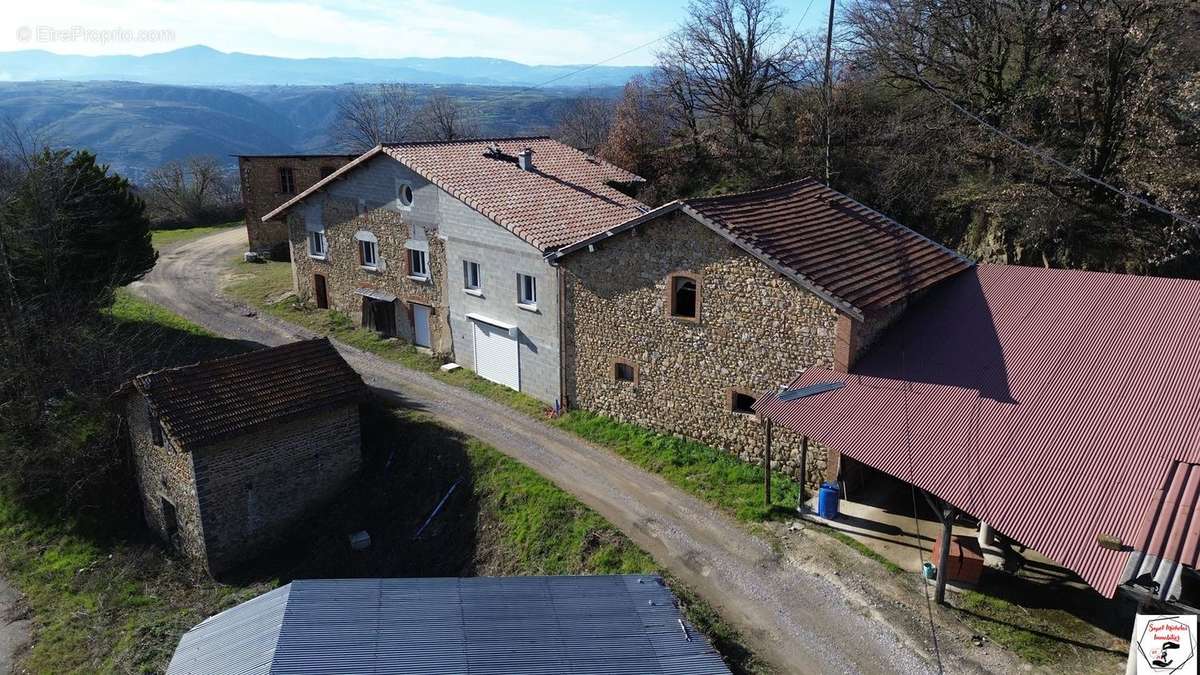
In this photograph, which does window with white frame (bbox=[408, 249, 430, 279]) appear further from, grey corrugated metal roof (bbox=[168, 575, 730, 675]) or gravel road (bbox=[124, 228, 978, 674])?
grey corrugated metal roof (bbox=[168, 575, 730, 675])

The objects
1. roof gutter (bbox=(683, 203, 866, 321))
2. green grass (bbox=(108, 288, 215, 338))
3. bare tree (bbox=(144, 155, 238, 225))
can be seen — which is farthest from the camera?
bare tree (bbox=(144, 155, 238, 225))

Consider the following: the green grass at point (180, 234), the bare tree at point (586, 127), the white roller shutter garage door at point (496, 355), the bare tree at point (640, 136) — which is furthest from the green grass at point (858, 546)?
the green grass at point (180, 234)

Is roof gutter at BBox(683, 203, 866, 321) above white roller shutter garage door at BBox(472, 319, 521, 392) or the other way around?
above

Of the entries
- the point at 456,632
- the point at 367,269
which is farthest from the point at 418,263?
the point at 456,632

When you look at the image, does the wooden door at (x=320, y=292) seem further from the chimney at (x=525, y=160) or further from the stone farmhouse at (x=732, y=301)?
the stone farmhouse at (x=732, y=301)

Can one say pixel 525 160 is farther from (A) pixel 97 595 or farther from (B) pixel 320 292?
(A) pixel 97 595

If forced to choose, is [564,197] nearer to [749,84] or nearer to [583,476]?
[583,476]

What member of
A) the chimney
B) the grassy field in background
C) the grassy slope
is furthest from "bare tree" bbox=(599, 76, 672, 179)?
the grassy slope
